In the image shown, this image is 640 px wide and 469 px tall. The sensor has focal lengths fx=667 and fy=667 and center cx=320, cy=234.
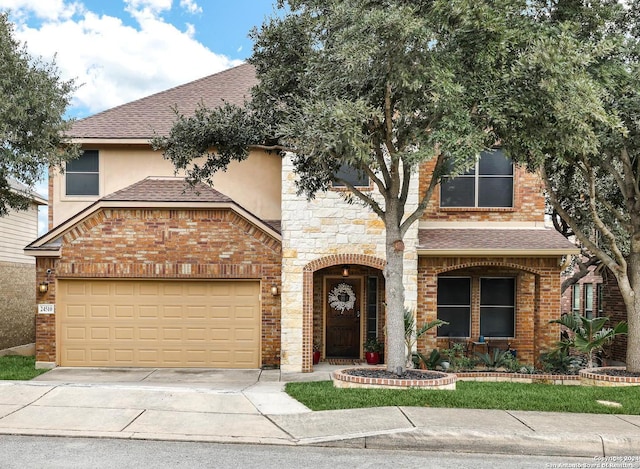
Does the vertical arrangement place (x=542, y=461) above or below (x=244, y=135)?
below

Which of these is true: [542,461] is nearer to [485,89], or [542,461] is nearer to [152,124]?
[485,89]

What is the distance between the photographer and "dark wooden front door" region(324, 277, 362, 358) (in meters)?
17.3

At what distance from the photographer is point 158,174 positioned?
58.9 ft

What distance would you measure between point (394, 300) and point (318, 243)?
425cm

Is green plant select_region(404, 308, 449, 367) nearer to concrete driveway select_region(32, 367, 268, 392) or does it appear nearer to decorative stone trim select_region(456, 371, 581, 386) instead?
decorative stone trim select_region(456, 371, 581, 386)

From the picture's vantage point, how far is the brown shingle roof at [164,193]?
1580 cm

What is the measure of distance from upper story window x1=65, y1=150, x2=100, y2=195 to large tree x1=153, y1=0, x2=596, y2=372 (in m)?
7.90

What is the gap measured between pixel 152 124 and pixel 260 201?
3687 millimetres

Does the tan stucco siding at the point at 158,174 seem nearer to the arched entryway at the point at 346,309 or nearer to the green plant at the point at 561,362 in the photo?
the arched entryway at the point at 346,309

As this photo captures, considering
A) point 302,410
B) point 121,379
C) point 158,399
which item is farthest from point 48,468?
point 121,379

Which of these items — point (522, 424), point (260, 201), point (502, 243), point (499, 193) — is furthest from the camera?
point (260, 201)

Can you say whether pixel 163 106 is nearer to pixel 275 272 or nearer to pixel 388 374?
pixel 275 272

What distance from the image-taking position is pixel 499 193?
1681cm

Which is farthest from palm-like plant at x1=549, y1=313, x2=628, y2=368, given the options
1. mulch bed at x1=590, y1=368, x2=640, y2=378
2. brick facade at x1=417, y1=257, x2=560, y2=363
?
brick facade at x1=417, y1=257, x2=560, y2=363
